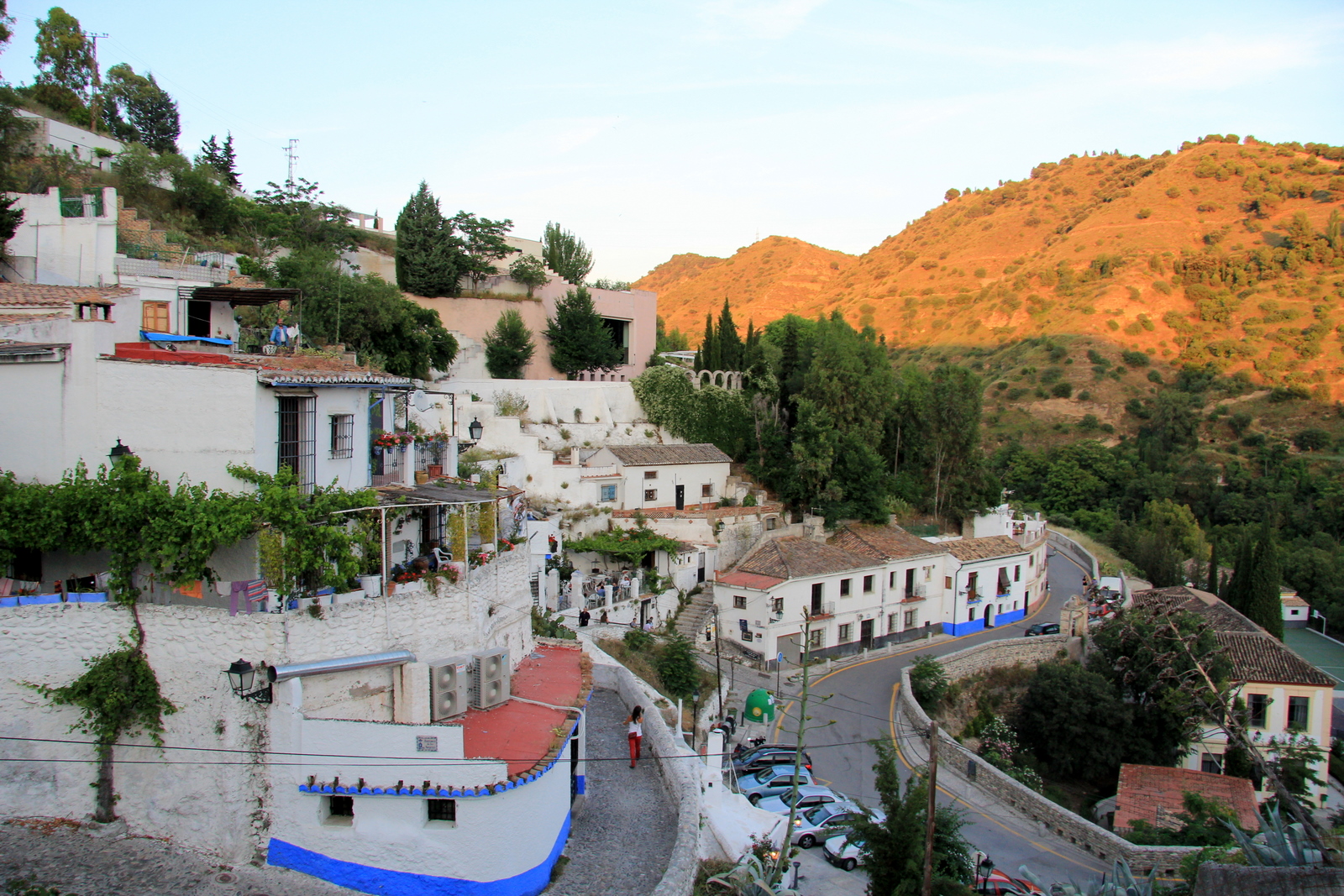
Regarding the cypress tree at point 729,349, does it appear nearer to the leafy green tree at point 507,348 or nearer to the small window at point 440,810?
the leafy green tree at point 507,348

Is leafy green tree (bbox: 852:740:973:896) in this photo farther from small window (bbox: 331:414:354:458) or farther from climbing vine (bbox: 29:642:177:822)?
climbing vine (bbox: 29:642:177:822)

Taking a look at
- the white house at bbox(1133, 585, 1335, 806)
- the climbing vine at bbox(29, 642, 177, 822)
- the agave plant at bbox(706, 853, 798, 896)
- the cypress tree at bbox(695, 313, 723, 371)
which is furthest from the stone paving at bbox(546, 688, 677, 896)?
the cypress tree at bbox(695, 313, 723, 371)

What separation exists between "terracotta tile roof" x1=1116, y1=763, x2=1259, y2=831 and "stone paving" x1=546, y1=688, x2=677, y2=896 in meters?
15.3

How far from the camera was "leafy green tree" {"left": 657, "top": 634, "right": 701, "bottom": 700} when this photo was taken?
23344mm

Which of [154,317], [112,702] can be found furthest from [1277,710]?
[154,317]

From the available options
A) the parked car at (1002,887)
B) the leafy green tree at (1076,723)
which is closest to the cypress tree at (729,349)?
the leafy green tree at (1076,723)

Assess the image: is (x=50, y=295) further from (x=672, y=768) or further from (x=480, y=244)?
(x=480, y=244)

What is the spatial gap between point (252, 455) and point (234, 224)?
26.9 m

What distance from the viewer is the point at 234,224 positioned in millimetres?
35625

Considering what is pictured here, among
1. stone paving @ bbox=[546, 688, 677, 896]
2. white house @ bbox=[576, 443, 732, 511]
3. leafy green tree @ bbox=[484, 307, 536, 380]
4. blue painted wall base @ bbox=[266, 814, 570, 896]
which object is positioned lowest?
stone paving @ bbox=[546, 688, 677, 896]

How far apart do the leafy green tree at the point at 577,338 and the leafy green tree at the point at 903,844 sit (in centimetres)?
2864

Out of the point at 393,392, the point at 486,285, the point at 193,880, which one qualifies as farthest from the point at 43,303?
the point at 486,285

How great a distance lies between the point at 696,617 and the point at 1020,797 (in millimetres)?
12110

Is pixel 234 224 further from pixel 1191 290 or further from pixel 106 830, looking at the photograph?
pixel 1191 290
